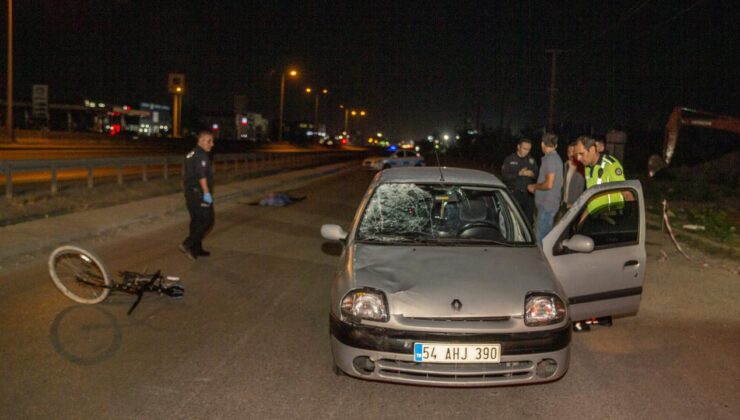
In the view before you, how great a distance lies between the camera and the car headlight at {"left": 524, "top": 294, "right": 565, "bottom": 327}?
466 centimetres

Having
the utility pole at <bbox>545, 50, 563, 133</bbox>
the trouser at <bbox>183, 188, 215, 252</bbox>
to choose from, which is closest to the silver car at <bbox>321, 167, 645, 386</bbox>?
the trouser at <bbox>183, 188, 215, 252</bbox>

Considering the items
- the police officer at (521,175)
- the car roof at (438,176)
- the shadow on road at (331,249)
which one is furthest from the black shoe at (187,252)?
the police officer at (521,175)

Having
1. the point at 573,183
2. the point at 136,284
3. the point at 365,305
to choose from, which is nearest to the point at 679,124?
the point at 573,183

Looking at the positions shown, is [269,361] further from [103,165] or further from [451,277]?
[103,165]

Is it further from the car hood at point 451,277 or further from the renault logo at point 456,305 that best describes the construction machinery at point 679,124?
the renault logo at point 456,305

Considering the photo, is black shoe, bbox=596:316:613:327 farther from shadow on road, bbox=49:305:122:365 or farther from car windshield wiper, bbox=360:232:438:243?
shadow on road, bbox=49:305:122:365

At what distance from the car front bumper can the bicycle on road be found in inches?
127

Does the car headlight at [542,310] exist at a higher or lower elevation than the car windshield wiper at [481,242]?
lower

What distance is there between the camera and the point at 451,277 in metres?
4.91

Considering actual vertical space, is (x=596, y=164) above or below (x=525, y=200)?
above

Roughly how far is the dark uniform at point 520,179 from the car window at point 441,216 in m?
4.15

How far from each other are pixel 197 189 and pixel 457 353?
6131 millimetres

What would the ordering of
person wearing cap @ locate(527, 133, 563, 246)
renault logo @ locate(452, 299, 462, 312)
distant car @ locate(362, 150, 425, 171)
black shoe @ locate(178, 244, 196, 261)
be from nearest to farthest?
renault logo @ locate(452, 299, 462, 312) < person wearing cap @ locate(527, 133, 563, 246) < black shoe @ locate(178, 244, 196, 261) < distant car @ locate(362, 150, 425, 171)

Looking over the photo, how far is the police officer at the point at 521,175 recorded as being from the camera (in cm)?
1062
